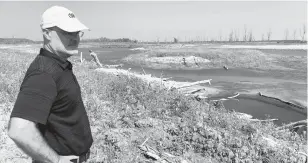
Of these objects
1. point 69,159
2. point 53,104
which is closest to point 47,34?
point 53,104

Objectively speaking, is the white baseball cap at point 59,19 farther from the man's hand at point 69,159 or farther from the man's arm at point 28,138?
the man's hand at point 69,159

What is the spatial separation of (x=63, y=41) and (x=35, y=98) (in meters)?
0.50

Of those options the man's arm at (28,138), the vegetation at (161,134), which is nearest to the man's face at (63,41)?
the man's arm at (28,138)

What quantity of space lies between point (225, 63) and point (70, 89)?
3750cm

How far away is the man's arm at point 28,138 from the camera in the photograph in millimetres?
1623

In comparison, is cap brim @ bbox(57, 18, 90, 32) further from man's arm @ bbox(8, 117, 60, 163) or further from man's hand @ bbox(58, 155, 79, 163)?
man's hand @ bbox(58, 155, 79, 163)

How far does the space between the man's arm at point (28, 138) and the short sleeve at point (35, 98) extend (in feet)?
0.13

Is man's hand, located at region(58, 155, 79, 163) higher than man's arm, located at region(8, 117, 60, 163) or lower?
lower

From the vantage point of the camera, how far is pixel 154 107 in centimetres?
783

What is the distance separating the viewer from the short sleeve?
1.64 metres

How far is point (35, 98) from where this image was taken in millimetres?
1668

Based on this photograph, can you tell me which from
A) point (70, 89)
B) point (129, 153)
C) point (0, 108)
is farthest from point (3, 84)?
point (70, 89)

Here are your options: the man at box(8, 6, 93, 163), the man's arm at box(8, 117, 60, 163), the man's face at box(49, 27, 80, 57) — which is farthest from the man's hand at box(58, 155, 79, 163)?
the man's face at box(49, 27, 80, 57)

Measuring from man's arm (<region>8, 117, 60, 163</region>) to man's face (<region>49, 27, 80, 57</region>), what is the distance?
593 mm
